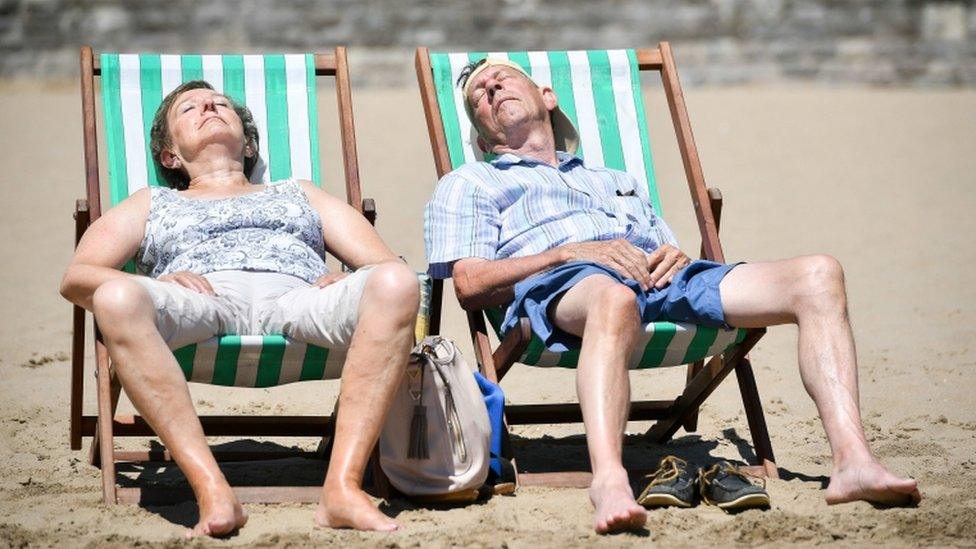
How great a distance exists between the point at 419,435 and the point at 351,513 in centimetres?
42

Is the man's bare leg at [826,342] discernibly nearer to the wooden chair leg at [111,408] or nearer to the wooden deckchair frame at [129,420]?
the wooden deckchair frame at [129,420]

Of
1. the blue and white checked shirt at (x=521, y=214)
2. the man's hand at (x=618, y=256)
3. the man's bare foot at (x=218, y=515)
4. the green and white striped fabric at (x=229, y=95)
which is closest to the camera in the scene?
the man's bare foot at (x=218, y=515)

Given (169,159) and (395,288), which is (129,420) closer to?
(169,159)

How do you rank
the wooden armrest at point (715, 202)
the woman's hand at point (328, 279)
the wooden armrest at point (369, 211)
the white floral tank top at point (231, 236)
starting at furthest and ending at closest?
the wooden armrest at point (715, 202) < the wooden armrest at point (369, 211) < the white floral tank top at point (231, 236) < the woman's hand at point (328, 279)

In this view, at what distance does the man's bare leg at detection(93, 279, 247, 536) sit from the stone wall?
980 cm

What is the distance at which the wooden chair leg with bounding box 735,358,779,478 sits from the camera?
14.1 feet

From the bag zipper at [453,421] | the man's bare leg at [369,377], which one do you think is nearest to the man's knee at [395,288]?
the man's bare leg at [369,377]

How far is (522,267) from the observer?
4.28 m

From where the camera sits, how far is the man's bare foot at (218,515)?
3568mm

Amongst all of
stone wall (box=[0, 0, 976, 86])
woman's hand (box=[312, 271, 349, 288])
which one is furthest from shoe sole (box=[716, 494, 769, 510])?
stone wall (box=[0, 0, 976, 86])

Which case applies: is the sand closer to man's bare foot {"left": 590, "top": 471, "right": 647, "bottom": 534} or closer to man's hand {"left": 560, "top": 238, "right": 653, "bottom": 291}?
man's bare foot {"left": 590, "top": 471, "right": 647, "bottom": 534}

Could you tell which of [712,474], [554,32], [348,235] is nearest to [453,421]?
[712,474]

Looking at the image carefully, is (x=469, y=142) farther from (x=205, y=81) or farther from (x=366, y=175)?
(x=366, y=175)

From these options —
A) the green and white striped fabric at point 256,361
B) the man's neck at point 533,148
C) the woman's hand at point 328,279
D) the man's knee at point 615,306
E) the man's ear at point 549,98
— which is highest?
the man's ear at point 549,98
